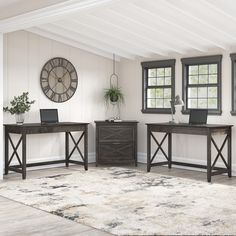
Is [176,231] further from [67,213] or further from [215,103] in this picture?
[215,103]

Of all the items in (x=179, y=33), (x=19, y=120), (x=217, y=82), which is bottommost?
(x=19, y=120)

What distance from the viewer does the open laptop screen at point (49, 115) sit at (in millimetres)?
7641

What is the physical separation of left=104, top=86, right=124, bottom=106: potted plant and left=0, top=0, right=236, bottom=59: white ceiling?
74cm

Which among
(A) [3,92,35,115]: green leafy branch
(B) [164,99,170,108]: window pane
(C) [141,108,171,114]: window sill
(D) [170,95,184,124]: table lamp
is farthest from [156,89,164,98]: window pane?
(A) [3,92,35,115]: green leafy branch

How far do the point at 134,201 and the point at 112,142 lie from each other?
301 cm

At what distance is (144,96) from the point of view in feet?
28.5

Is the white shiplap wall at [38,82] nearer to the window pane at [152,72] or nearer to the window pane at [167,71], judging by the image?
the window pane at [152,72]

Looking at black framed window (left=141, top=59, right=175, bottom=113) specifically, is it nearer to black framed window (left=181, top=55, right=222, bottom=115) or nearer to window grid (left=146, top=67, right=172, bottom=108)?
window grid (left=146, top=67, right=172, bottom=108)

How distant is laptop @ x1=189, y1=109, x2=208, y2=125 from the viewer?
7.34 meters

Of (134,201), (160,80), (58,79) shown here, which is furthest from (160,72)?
(134,201)

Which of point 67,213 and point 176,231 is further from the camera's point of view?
point 67,213

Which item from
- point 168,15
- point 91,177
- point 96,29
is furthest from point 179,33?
point 91,177

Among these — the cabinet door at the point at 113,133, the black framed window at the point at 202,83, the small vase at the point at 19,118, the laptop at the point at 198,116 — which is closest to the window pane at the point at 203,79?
the black framed window at the point at 202,83

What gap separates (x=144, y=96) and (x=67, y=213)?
4.34 meters
